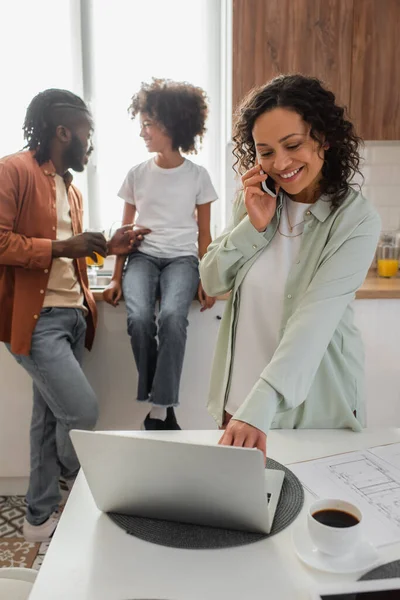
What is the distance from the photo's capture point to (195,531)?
89cm

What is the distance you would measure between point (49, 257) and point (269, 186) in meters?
0.87

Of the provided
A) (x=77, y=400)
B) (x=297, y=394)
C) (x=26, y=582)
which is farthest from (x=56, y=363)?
(x=297, y=394)

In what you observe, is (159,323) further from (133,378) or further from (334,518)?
(334,518)

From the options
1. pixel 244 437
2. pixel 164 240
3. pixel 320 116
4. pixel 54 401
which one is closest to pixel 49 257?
pixel 54 401

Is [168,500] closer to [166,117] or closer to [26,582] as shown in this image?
[26,582]

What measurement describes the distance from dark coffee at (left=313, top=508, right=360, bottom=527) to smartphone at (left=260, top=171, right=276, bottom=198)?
74cm

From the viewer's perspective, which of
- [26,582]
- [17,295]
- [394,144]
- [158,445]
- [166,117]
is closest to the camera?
[158,445]

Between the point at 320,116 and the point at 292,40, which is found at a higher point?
the point at 292,40

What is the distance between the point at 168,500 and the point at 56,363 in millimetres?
1182

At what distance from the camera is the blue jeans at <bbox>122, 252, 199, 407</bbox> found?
85.0 inches

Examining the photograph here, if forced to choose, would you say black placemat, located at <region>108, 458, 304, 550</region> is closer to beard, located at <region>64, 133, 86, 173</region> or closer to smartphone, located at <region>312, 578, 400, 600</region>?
smartphone, located at <region>312, 578, 400, 600</region>

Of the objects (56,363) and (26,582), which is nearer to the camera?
(26,582)

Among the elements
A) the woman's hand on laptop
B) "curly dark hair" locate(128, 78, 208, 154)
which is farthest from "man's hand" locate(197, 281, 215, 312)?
the woman's hand on laptop

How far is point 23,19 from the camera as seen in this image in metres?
2.96
